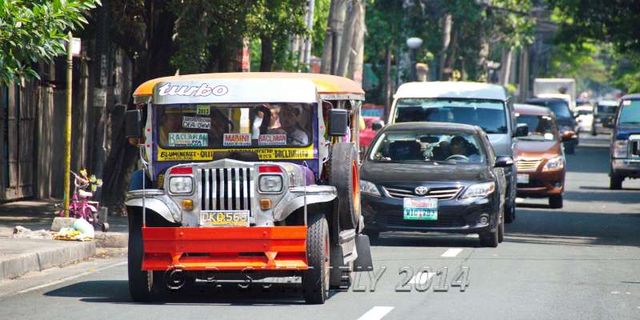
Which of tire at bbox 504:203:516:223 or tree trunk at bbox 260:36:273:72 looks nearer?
tire at bbox 504:203:516:223

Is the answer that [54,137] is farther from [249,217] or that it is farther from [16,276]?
[249,217]

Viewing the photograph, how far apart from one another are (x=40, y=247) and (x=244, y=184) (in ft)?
16.9

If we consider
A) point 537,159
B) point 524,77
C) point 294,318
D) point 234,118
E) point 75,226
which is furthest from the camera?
point 524,77

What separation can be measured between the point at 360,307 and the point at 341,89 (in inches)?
91.4

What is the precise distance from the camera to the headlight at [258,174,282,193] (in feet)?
39.9

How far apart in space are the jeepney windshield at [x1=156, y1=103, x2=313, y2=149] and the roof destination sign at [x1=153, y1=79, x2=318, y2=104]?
0.44 ft

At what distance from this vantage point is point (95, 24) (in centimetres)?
2273

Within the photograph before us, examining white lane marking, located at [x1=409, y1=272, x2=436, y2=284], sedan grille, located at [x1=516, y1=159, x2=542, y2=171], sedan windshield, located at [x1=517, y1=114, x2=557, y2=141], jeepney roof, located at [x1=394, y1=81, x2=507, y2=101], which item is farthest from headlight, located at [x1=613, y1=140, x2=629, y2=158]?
white lane marking, located at [x1=409, y1=272, x2=436, y2=284]

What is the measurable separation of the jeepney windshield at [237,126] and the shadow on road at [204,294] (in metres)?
1.37

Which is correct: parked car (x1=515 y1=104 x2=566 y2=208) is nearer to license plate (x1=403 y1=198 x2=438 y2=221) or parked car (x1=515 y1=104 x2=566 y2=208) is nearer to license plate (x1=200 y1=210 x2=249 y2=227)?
license plate (x1=403 y1=198 x2=438 y2=221)

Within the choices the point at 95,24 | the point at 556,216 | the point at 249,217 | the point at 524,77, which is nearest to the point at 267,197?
the point at 249,217

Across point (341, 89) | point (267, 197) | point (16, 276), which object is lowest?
point (16, 276)

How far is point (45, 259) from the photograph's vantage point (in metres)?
16.0

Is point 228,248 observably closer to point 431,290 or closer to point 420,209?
point 431,290
